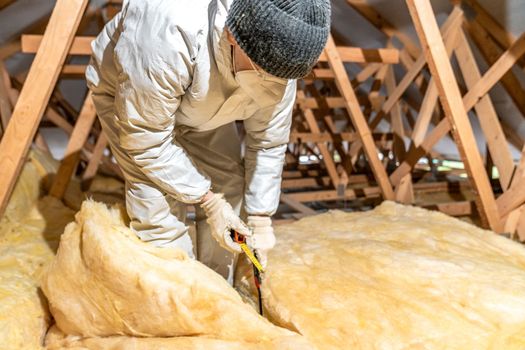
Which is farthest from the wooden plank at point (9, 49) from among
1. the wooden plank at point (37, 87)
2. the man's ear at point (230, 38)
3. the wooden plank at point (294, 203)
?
the man's ear at point (230, 38)

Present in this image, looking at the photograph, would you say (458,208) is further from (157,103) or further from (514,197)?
(157,103)

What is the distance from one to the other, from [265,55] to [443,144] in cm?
529

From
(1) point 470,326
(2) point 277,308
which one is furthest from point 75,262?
(1) point 470,326

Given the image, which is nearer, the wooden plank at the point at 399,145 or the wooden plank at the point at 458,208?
the wooden plank at the point at 458,208

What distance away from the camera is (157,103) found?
4.59 ft

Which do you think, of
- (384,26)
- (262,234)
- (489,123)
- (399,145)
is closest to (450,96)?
(489,123)

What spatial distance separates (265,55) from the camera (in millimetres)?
1218

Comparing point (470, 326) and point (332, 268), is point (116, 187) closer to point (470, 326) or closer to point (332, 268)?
point (332, 268)

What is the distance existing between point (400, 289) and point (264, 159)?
77 cm

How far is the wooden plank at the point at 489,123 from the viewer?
118 inches

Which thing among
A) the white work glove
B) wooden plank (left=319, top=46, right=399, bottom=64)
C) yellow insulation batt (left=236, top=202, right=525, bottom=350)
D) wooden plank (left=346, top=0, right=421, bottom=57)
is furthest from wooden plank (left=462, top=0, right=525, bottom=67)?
the white work glove

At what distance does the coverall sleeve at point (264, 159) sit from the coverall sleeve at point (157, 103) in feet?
0.99

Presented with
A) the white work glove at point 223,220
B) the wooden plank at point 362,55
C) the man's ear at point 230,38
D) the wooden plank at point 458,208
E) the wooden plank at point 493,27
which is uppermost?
the wooden plank at point 493,27

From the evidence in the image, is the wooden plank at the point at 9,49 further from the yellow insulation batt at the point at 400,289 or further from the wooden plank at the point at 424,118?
the wooden plank at the point at 424,118
